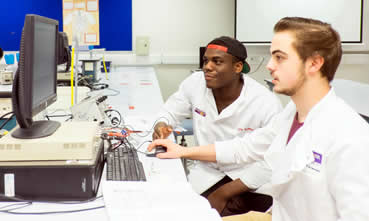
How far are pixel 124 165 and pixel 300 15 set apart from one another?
11.1 ft

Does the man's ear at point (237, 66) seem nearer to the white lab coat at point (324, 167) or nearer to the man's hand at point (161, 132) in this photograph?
the man's hand at point (161, 132)

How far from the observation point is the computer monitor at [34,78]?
3.52 feet

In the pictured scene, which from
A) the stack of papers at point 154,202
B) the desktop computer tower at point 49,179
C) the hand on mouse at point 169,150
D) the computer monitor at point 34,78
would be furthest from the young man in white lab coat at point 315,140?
the computer monitor at point 34,78

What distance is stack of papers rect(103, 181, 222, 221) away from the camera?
1017 millimetres

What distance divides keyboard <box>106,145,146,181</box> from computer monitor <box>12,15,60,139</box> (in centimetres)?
23

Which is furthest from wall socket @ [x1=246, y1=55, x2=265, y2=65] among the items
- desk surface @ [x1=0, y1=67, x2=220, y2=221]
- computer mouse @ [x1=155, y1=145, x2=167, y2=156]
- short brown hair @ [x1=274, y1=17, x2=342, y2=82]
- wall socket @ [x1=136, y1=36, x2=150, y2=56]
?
short brown hair @ [x1=274, y1=17, x2=342, y2=82]

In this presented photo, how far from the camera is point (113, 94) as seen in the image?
3.05 metres

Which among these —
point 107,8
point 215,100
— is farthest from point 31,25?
point 107,8

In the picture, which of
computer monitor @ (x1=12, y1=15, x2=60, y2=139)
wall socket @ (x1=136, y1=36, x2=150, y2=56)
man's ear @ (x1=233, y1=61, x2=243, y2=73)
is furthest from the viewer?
wall socket @ (x1=136, y1=36, x2=150, y2=56)

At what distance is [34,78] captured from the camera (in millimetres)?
1142

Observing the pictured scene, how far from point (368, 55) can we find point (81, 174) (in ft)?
13.8

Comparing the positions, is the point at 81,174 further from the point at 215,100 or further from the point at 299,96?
the point at 215,100

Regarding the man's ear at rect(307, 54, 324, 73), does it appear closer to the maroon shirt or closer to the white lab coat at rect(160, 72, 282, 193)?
the maroon shirt

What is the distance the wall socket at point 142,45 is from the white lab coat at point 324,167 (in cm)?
348
